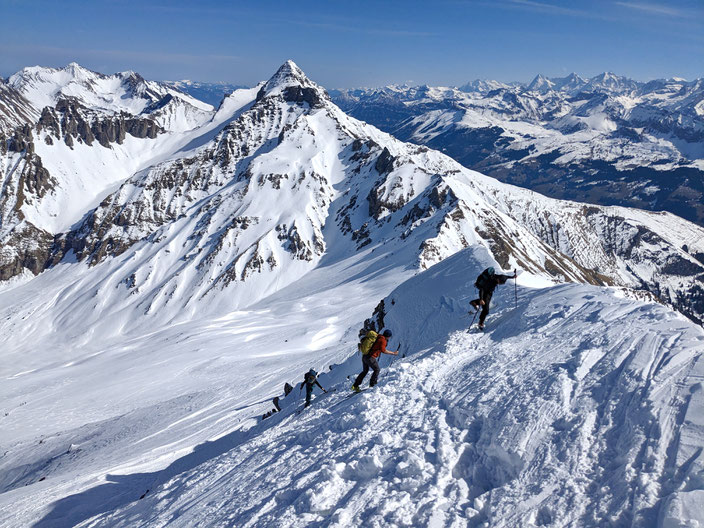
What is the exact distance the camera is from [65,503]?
18328 millimetres

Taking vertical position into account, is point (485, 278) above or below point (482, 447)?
above

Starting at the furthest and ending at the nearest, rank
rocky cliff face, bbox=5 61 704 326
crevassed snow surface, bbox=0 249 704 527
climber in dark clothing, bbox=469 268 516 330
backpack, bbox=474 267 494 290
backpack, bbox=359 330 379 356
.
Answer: rocky cliff face, bbox=5 61 704 326
backpack, bbox=474 267 494 290
climber in dark clothing, bbox=469 268 516 330
backpack, bbox=359 330 379 356
crevassed snow surface, bbox=0 249 704 527

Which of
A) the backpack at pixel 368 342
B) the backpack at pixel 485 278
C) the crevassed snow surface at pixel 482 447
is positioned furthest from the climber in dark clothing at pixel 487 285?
the backpack at pixel 368 342

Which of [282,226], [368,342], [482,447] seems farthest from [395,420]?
[282,226]

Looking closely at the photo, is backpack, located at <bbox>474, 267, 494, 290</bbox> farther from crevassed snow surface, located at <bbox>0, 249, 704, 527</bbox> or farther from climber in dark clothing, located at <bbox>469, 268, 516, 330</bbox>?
crevassed snow surface, located at <bbox>0, 249, 704, 527</bbox>

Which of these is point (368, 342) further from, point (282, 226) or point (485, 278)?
point (282, 226)

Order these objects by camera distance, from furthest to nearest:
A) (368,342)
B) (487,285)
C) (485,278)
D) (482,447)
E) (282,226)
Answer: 1. (282,226)
2. (485,278)
3. (487,285)
4. (368,342)
5. (482,447)

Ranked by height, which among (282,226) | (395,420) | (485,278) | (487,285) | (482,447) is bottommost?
(482,447)

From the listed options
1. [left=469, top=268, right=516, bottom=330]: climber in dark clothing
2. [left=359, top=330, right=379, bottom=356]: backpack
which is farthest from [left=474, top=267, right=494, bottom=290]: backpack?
[left=359, top=330, right=379, bottom=356]: backpack

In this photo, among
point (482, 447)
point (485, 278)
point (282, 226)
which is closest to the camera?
point (482, 447)

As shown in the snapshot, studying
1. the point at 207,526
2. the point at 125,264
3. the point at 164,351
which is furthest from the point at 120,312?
the point at 207,526

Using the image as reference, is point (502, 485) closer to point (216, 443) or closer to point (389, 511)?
point (389, 511)

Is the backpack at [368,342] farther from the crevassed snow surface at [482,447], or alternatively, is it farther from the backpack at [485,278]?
the backpack at [485,278]

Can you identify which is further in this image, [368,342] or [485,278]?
[485,278]
